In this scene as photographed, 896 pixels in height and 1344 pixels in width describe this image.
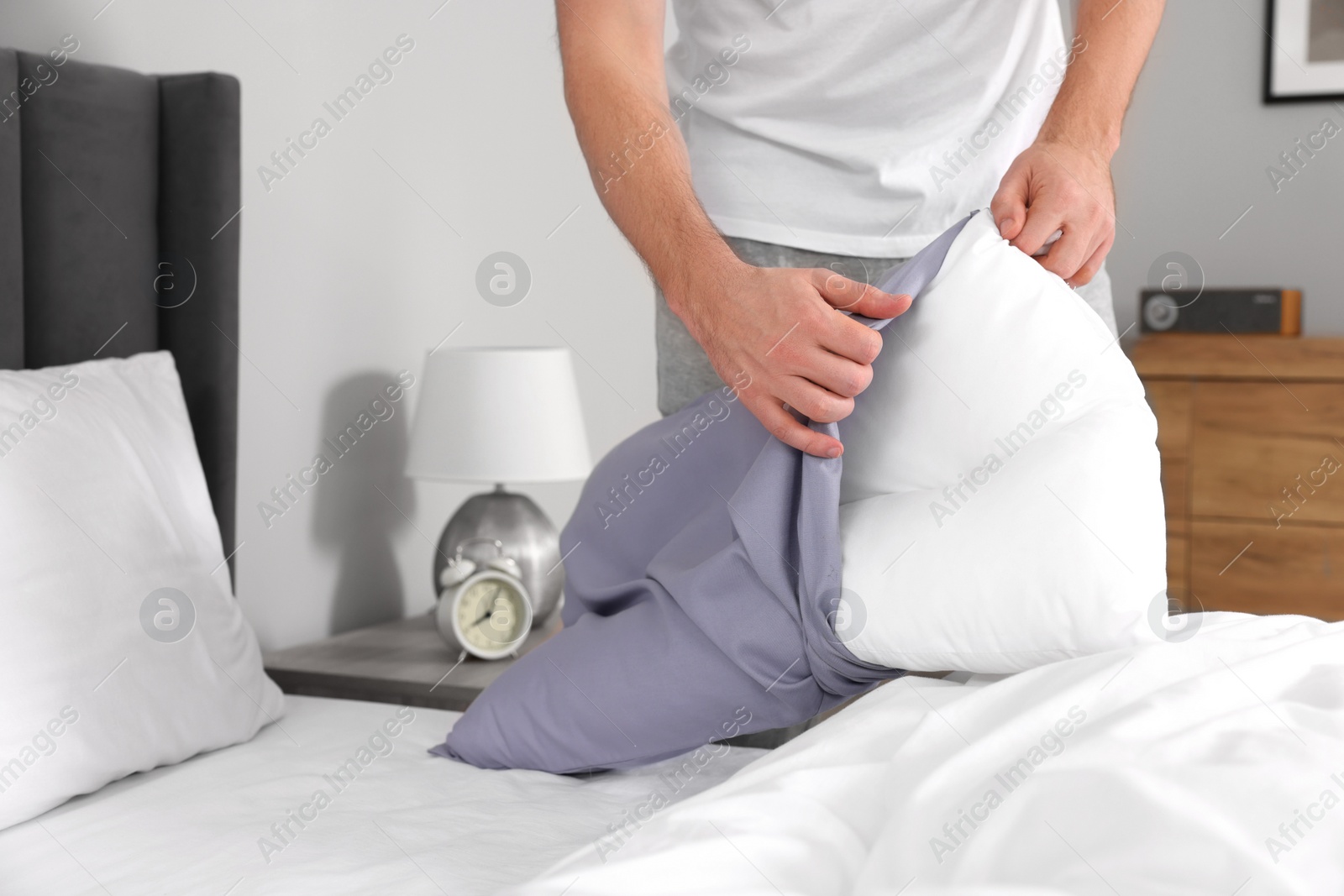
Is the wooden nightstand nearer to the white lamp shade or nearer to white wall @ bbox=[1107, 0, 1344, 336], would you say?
the white lamp shade

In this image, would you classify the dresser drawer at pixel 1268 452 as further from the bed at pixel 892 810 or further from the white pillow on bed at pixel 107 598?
the white pillow on bed at pixel 107 598

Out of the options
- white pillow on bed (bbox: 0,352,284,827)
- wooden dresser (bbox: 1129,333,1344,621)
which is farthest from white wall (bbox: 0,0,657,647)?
wooden dresser (bbox: 1129,333,1344,621)

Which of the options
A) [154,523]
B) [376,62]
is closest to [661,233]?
[154,523]

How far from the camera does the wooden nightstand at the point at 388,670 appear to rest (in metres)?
Result: 1.47

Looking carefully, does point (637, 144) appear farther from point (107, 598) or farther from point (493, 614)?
point (493, 614)

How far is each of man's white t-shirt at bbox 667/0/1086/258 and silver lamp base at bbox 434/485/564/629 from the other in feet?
2.45

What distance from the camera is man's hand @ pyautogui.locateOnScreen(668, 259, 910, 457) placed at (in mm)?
859

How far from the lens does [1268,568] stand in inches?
108

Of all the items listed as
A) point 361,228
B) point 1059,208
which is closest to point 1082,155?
point 1059,208

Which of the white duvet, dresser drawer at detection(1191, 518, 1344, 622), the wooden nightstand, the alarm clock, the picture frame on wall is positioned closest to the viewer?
the white duvet

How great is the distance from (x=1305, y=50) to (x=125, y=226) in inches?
119

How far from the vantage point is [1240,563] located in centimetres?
279

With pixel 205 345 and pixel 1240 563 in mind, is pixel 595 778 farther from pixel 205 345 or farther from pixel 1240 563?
pixel 1240 563

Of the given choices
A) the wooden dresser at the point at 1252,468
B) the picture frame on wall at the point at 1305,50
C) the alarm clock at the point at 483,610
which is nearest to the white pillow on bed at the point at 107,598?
the alarm clock at the point at 483,610
